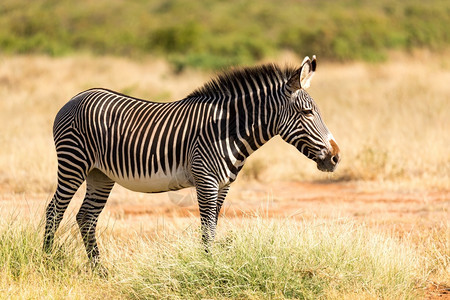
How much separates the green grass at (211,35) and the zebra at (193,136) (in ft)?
43.2

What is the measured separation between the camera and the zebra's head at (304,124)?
588 centimetres

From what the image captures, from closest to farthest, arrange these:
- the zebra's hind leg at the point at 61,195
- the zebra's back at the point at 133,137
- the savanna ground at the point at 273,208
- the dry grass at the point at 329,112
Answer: the savanna ground at the point at 273,208
the zebra's back at the point at 133,137
the zebra's hind leg at the point at 61,195
the dry grass at the point at 329,112

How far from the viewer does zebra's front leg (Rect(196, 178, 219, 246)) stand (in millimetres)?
5906

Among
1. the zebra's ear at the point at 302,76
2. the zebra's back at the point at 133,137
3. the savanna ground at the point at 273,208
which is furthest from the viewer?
the zebra's back at the point at 133,137

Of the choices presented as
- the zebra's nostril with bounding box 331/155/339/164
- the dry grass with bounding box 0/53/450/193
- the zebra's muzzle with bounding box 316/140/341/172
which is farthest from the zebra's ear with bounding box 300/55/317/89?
the dry grass with bounding box 0/53/450/193

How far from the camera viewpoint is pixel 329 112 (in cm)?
1664

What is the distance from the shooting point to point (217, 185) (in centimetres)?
596

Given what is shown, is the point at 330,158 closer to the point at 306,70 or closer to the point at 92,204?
the point at 306,70

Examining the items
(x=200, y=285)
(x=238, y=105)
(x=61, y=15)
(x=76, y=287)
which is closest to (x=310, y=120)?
(x=238, y=105)

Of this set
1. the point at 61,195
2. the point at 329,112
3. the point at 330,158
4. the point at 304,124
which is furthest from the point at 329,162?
the point at 329,112

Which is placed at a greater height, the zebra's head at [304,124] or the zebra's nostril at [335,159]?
the zebra's head at [304,124]

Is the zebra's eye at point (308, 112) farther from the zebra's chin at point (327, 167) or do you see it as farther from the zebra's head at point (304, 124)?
the zebra's chin at point (327, 167)

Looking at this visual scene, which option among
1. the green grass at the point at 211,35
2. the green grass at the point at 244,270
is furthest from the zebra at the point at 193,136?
the green grass at the point at 211,35

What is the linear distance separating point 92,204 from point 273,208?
3.72 metres
